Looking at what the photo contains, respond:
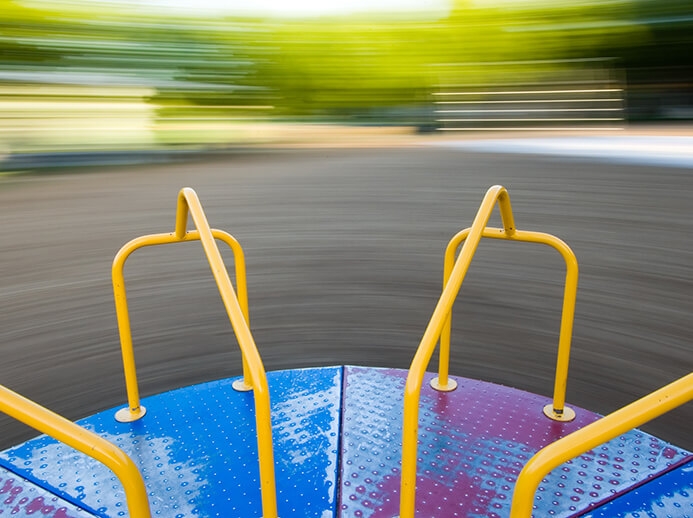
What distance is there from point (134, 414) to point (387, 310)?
1965 mm

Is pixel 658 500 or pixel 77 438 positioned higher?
pixel 77 438

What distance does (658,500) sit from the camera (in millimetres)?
1694

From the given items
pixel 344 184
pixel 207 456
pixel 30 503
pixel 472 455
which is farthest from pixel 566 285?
pixel 344 184

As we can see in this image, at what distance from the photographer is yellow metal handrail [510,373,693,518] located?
3.21 ft

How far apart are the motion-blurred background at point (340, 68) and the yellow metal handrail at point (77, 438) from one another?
455 inches

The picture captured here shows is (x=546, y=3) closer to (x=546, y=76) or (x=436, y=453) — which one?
(x=546, y=76)

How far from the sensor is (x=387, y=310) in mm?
3781

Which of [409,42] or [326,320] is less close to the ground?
[409,42]

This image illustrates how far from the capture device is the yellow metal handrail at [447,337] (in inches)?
49.5

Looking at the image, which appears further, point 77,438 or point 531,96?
point 531,96

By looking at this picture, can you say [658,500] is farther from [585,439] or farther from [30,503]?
[30,503]

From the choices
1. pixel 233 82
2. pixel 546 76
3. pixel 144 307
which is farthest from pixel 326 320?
pixel 546 76

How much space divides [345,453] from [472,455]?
437mm

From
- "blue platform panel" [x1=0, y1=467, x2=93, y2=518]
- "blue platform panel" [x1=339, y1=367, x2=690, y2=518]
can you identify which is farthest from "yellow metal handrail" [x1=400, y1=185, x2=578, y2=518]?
"blue platform panel" [x1=0, y1=467, x2=93, y2=518]
